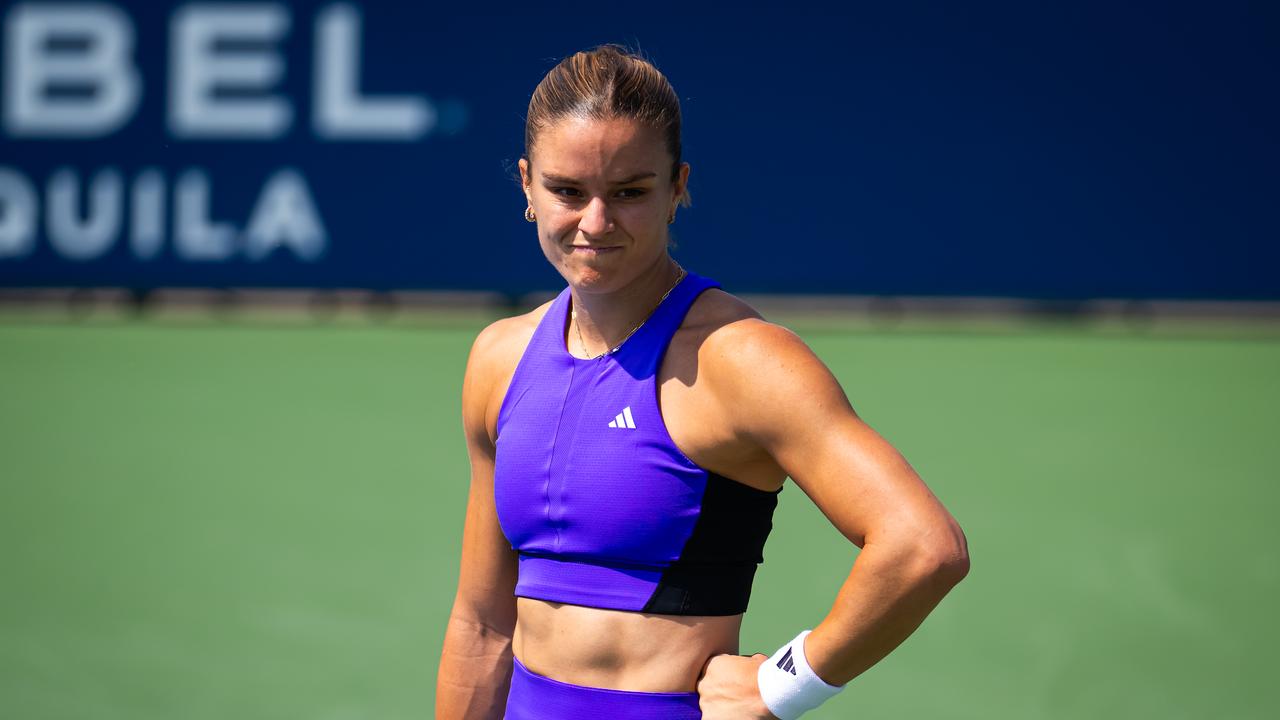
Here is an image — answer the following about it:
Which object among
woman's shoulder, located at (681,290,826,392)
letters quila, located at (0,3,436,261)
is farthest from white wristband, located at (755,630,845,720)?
letters quila, located at (0,3,436,261)

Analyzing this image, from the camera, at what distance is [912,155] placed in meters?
10.8

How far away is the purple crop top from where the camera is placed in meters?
2.14

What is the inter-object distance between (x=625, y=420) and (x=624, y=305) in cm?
21

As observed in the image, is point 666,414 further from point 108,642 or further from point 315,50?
point 315,50

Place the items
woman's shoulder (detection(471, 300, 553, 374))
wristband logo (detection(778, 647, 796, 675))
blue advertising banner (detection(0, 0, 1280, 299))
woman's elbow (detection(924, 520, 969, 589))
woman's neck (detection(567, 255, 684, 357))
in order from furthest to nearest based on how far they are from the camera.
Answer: blue advertising banner (detection(0, 0, 1280, 299)) → woman's shoulder (detection(471, 300, 553, 374)) → woman's neck (detection(567, 255, 684, 357)) → wristband logo (detection(778, 647, 796, 675)) → woman's elbow (detection(924, 520, 969, 589))

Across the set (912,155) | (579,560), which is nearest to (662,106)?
(579,560)

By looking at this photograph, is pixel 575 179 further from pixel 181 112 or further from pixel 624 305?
pixel 181 112

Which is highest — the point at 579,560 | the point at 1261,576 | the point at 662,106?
the point at 662,106

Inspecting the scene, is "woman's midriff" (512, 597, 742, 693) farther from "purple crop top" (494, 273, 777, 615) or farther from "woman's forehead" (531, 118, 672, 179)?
"woman's forehead" (531, 118, 672, 179)

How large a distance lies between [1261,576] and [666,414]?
13.2ft

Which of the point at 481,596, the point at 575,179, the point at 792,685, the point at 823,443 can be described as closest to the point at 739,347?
the point at 823,443

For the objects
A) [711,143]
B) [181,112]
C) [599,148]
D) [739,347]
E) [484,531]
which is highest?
[599,148]

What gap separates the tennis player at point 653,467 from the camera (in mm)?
1983

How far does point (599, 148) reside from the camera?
6.95ft
